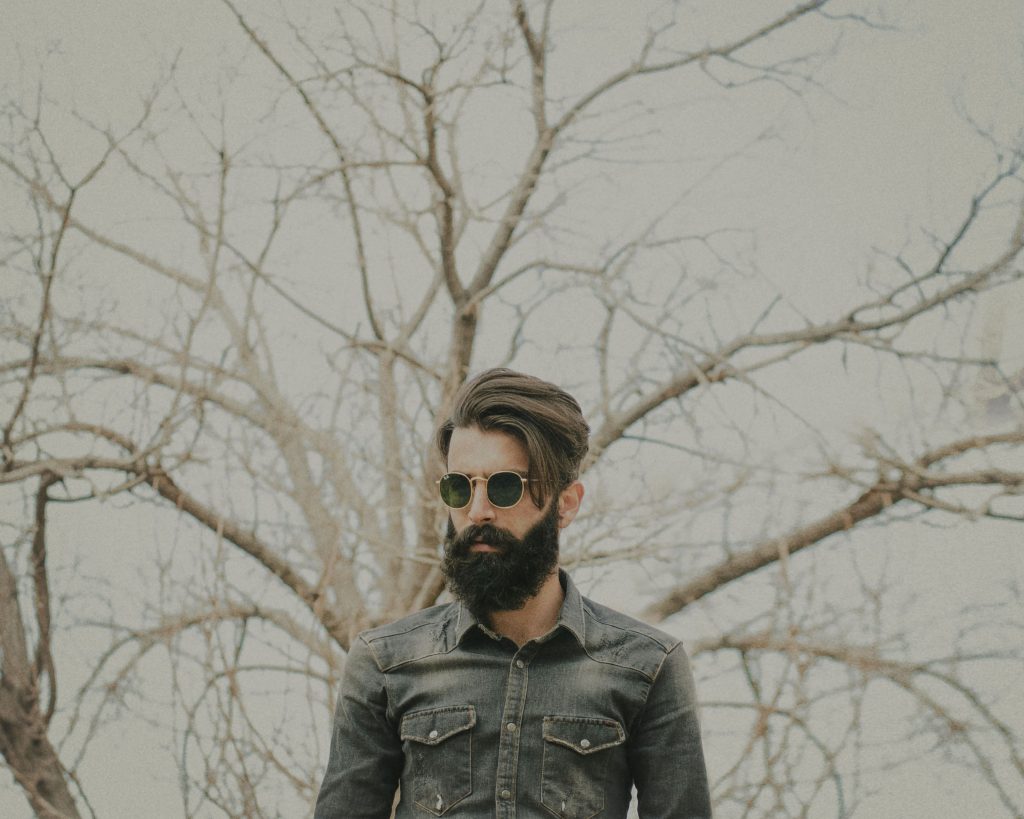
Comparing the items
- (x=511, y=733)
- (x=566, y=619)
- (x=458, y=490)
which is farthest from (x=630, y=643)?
(x=458, y=490)

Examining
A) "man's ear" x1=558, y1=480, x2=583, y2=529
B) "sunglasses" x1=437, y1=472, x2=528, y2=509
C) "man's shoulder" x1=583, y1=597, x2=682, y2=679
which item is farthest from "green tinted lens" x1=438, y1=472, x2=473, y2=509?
"man's shoulder" x1=583, y1=597, x2=682, y2=679

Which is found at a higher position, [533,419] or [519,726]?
[533,419]

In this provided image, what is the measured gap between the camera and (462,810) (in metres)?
1.17

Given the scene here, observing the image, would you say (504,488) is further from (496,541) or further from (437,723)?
(437,723)

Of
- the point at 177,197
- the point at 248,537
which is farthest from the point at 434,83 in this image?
the point at 248,537

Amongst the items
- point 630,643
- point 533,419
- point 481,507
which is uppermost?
point 533,419

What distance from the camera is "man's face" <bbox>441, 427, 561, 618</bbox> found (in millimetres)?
1215

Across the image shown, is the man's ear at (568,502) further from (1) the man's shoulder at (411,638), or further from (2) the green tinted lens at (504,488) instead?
(1) the man's shoulder at (411,638)

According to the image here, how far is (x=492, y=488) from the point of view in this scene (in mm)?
1217

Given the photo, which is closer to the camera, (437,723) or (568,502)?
(437,723)

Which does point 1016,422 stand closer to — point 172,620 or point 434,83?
point 434,83

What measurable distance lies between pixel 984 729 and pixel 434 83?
312 cm

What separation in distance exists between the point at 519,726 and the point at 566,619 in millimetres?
144

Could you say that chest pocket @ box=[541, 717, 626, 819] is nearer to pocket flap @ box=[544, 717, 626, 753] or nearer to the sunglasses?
pocket flap @ box=[544, 717, 626, 753]
